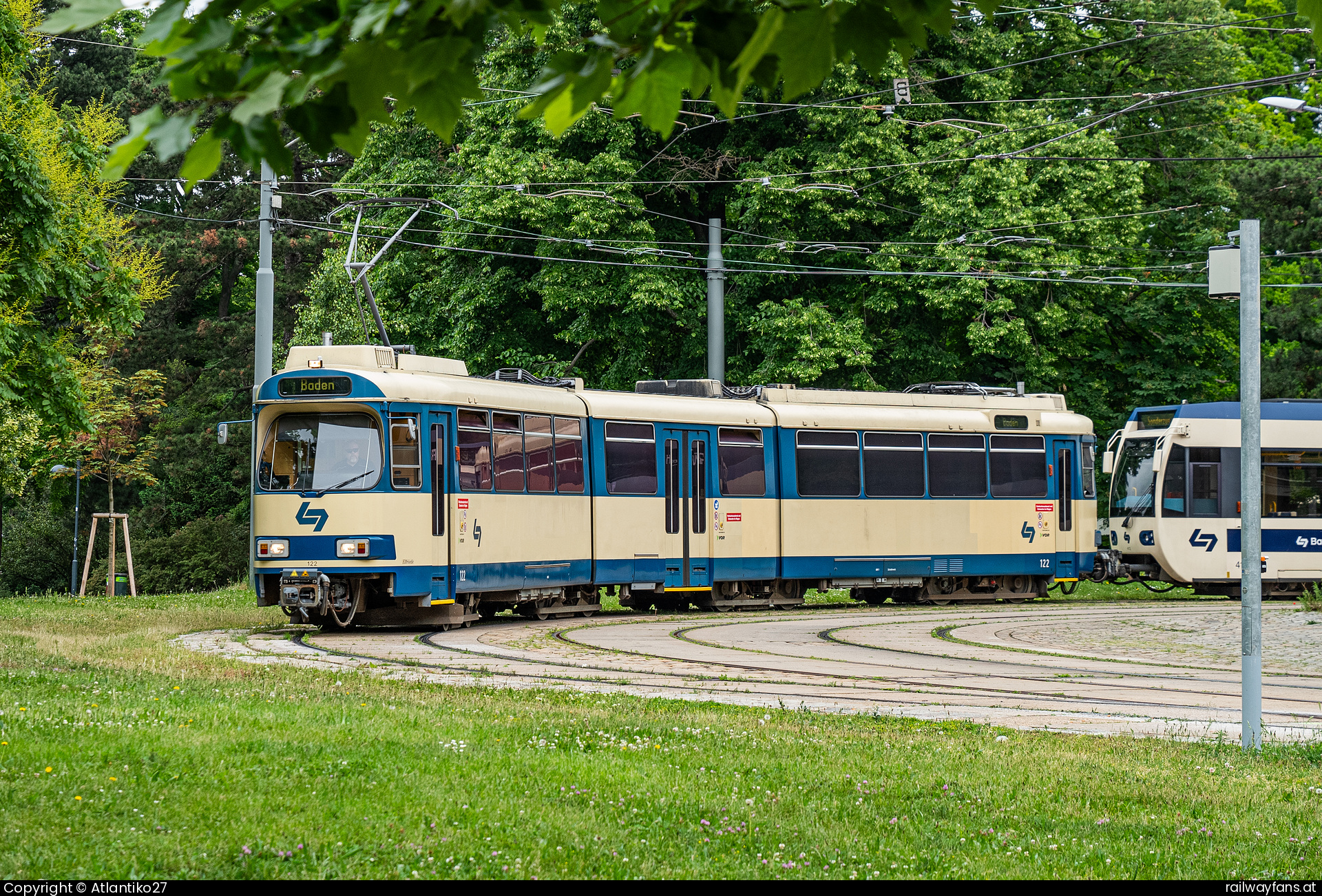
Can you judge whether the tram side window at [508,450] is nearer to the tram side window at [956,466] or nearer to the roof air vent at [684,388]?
the roof air vent at [684,388]

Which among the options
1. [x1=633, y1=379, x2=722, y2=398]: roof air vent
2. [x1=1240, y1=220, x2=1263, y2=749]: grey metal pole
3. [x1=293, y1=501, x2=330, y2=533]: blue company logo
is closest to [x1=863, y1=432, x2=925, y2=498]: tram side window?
[x1=633, y1=379, x2=722, y2=398]: roof air vent

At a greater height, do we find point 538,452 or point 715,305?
point 715,305

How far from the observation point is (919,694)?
42.2 ft

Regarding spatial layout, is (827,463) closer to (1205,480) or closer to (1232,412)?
(1205,480)

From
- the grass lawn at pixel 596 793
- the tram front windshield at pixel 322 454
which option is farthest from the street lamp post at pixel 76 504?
the grass lawn at pixel 596 793

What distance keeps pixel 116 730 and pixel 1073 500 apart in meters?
22.5

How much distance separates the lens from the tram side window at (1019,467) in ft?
89.5

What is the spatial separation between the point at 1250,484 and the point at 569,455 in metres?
13.7

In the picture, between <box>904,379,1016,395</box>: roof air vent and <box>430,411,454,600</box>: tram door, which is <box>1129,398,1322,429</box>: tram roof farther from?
<box>430,411,454,600</box>: tram door

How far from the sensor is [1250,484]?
360 inches

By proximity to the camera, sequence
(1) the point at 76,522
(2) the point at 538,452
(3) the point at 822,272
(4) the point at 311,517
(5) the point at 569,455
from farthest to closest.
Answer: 1. (1) the point at 76,522
2. (3) the point at 822,272
3. (5) the point at 569,455
4. (2) the point at 538,452
5. (4) the point at 311,517

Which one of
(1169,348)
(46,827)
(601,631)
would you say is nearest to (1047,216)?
(1169,348)

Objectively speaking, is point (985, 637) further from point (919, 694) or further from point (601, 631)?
point (919, 694)

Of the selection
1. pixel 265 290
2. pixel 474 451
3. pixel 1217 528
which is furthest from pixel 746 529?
pixel 1217 528
